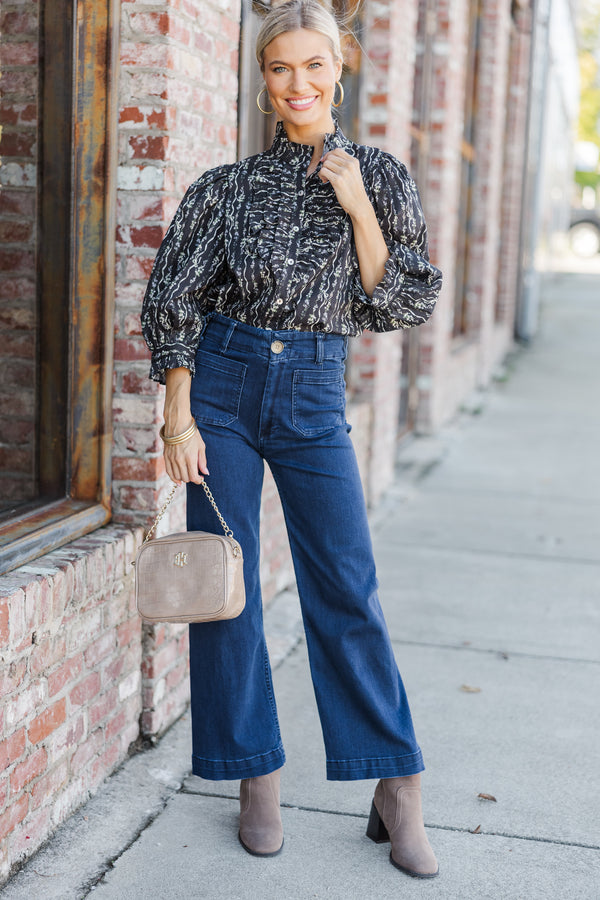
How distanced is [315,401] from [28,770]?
1.09 metres

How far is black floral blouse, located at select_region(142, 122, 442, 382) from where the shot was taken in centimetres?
244

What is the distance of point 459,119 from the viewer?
8.59 meters

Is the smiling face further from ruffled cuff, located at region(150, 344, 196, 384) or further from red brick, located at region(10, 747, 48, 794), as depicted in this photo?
→ red brick, located at region(10, 747, 48, 794)

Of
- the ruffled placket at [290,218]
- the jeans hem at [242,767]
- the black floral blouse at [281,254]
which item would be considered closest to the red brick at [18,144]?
the black floral blouse at [281,254]

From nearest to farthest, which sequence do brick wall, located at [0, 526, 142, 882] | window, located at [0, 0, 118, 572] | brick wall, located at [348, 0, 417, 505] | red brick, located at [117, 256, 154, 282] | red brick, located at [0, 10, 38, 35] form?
brick wall, located at [0, 526, 142, 882] → red brick, located at [0, 10, 38, 35] → window, located at [0, 0, 118, 572] → red brick, located at [117, 256, 154, 282] → brick wall, located at [348, 0, 417, 505]

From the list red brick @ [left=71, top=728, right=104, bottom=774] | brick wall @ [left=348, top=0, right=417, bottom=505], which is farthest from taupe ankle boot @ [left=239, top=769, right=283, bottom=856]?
brick wall @ [left=348, top=0, right=417, bottom=505]

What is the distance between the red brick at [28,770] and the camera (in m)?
2.48

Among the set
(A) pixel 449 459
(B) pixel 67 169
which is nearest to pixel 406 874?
(B) pixel 67 169

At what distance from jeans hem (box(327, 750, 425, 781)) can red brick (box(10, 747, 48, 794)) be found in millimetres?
712

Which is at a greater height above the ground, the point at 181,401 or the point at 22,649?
the point at 181,401

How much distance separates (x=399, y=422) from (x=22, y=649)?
19.6 ft

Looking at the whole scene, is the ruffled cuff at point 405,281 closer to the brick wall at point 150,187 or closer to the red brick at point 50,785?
the brick wall at point 150,187

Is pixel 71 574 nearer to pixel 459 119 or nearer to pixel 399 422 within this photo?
pixel 399 422

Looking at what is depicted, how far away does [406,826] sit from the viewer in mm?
2627
